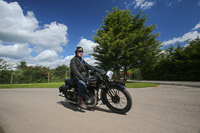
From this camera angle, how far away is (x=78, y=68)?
9.59 feet

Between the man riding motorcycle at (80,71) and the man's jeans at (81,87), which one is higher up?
the man riding motorcycle at (80,71)

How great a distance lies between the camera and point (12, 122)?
1.88 meters

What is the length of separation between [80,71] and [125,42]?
1119 cm

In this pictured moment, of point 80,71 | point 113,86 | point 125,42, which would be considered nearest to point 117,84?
point 113,86

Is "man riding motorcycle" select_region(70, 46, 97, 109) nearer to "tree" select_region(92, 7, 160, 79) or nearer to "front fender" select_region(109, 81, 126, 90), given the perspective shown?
"front fender" select_region(109, 81, 126, 90)

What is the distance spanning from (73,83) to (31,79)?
1390 cm

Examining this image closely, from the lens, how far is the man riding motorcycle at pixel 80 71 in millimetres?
2686

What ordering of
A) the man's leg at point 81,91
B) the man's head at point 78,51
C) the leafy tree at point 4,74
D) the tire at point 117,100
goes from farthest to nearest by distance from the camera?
the leafy tree at point 4,74, the man's head at point 78,51, the man's leg at point 81,91, the tire at point 117,100

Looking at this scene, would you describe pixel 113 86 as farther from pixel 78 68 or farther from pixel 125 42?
pixel 125 42

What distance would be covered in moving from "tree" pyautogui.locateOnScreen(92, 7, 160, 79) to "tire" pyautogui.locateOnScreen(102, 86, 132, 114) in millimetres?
9346

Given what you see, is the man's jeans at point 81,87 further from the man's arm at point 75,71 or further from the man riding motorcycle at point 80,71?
the man's arm at point 75,71

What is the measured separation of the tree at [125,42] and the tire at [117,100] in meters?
9.35

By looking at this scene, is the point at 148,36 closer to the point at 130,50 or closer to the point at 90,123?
the point at 130,50

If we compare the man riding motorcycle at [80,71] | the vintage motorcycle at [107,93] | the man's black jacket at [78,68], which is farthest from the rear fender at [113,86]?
the man's black jacket at [78,68]
